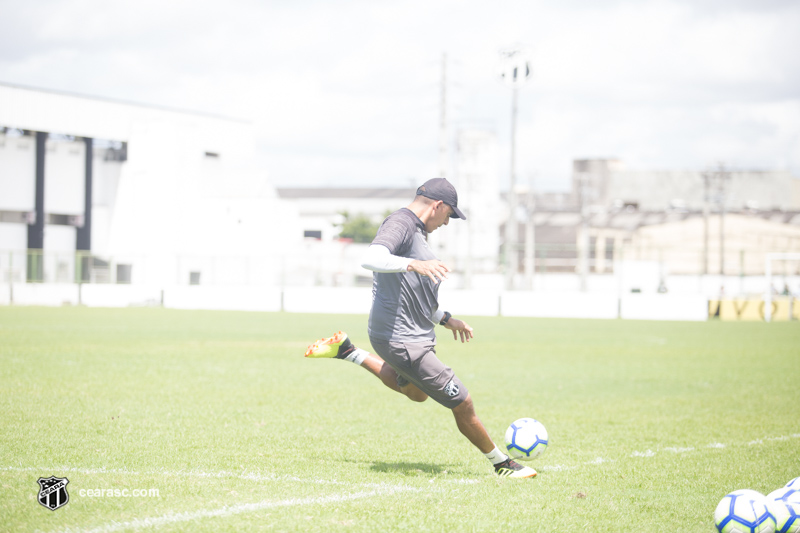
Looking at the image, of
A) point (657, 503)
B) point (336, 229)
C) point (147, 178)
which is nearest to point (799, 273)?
point (147, 178)

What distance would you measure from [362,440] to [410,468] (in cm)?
145

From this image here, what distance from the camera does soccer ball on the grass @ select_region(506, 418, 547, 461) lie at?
264 inches

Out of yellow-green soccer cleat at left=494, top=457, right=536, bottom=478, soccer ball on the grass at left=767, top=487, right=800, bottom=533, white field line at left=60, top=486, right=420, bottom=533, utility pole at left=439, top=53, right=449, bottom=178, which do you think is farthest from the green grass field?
utility pole at left=439, top=53, right=449, bottom=178

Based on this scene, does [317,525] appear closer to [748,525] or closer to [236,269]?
[748,525]

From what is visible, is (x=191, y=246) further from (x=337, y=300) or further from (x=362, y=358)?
(x=362, y=358)

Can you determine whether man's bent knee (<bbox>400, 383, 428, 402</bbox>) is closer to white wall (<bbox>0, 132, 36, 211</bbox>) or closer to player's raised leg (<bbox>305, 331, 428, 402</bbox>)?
player's raised leg (<bbox>305, 331, 428, 402</bbox>)

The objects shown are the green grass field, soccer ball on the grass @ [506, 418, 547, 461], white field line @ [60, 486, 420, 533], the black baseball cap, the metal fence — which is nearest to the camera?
white field line @ [60, 486, 420, 533]

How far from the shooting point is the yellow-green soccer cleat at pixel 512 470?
643 centimetres

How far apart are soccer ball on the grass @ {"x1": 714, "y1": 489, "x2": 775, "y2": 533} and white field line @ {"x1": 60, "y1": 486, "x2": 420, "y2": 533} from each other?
2.17 meters

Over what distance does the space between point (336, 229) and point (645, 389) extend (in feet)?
303

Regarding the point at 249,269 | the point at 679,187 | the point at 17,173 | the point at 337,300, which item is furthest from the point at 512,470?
the point at 679,187

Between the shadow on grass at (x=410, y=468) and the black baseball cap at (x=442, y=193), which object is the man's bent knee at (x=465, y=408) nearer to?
the shadow on grass at (x=410, y=468)

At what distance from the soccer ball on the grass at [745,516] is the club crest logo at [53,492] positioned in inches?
169

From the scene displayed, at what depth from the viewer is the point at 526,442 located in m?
6.71
